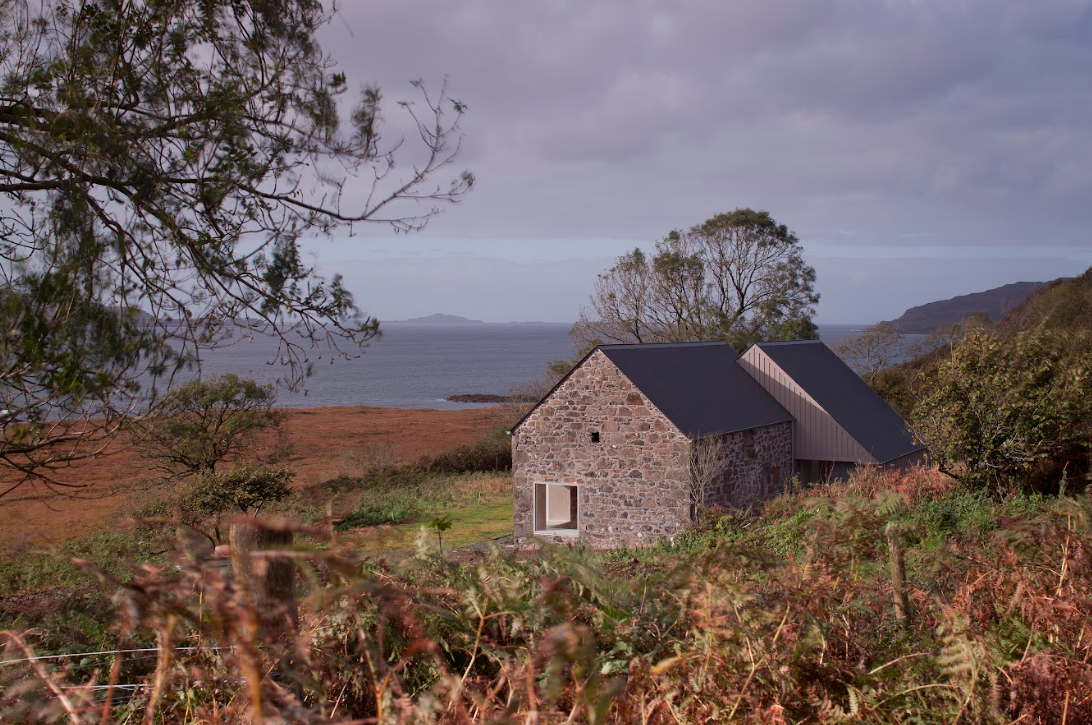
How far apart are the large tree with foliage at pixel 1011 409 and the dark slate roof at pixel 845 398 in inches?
332

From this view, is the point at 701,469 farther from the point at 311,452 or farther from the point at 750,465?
the point at 311,452

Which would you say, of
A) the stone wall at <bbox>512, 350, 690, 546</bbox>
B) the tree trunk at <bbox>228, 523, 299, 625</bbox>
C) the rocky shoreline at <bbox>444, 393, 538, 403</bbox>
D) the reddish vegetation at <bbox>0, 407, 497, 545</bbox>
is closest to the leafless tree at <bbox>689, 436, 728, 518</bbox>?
the stone wall at <bbox>512, 350, 690, 546</bbox>

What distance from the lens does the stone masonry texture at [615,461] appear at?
17.8m

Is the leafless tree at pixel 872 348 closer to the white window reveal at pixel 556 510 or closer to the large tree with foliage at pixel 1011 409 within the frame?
the white window reveal at pixel 556 510

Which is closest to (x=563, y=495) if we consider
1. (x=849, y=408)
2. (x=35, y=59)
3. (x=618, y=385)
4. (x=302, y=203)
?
(x=618, y=385)

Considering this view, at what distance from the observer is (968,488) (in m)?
13.0

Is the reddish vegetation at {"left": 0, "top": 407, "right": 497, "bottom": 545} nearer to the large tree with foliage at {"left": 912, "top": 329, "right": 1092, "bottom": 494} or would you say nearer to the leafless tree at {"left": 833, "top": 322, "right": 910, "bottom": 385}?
the large tree with foliage at {"left": 912, "top": 329, "right": 1092, "bottom": 494}

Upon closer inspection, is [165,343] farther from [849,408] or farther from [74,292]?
[849,408]

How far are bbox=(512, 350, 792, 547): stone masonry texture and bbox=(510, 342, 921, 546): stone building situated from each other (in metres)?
0.02

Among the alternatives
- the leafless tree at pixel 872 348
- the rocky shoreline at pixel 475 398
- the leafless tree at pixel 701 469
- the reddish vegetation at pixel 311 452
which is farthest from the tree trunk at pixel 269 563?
the rocky shoreline at pixel 475 398

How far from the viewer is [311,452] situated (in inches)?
1603

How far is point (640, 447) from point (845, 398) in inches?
345

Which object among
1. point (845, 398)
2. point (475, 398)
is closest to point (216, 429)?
point (845, 398)

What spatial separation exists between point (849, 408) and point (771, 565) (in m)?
21.0
